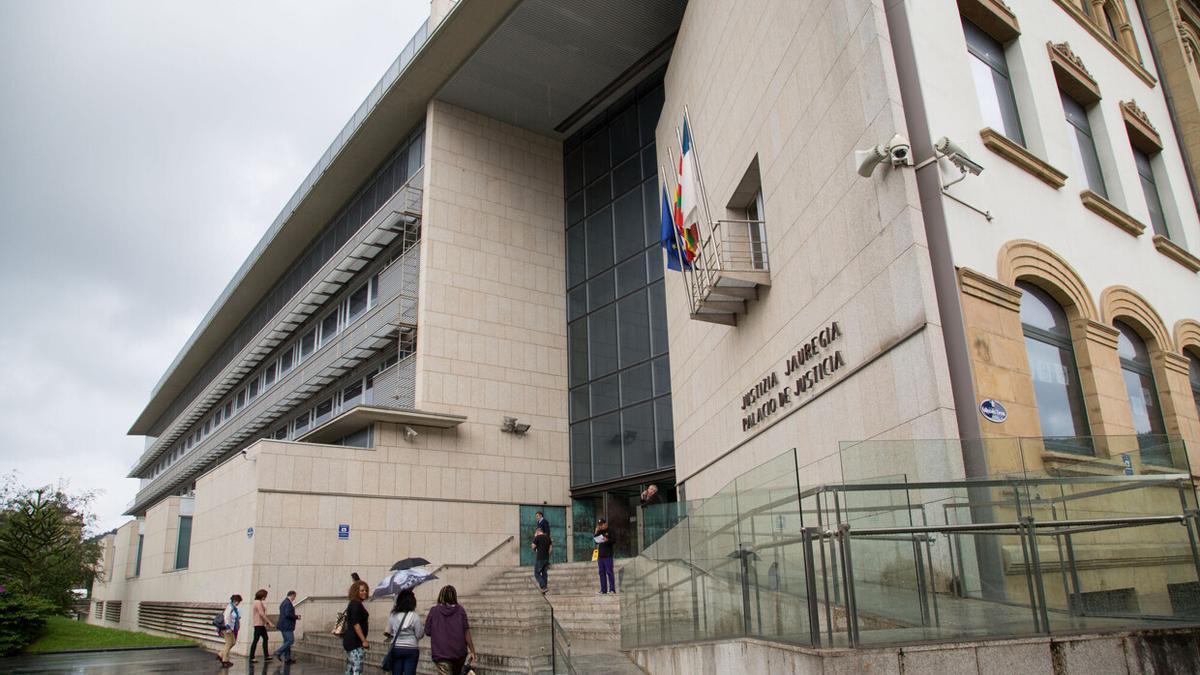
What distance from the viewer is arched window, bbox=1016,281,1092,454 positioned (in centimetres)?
1108

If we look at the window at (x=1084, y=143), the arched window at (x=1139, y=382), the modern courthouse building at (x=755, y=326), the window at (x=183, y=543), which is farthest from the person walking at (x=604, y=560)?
the window at (x=183, y=543)

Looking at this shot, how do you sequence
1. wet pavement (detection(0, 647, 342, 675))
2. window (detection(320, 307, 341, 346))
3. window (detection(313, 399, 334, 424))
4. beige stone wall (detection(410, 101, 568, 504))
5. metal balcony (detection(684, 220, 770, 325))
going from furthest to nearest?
1. window (detection(320, 307, 341, 346))
2. window (detection(313, 399, 334, 424))
3. beige stone wall (detection(410, 101, 568, 504))
4. wet pavement (detection(0, 647, 342, 675))
5. metal balcony (detection(684, 220, 770, 325))

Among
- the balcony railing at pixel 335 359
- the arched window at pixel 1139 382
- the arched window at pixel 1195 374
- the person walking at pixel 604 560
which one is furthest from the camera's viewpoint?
the balcony railing at pixel 335 359

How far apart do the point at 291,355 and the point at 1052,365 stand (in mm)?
32107

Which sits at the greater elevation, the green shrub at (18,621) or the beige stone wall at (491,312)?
the beige stone wall at (491,312)

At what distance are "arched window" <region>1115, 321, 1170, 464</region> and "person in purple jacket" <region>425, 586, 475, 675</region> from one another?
1010cm

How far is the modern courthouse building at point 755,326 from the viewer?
719cm

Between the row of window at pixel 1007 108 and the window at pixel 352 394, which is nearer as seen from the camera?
the row of window at pixel 1007 108

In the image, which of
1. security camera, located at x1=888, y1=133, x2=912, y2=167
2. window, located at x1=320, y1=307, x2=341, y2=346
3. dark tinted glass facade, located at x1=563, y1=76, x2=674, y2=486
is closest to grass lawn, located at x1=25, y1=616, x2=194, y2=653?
window, located at x1=320, y1=307, x2=341, y2=346

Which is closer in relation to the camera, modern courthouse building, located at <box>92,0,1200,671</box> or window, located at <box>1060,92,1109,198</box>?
modern courthouse building, located at <box>92,0,1200,671</box>

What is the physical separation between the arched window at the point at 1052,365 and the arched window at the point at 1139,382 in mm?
1539

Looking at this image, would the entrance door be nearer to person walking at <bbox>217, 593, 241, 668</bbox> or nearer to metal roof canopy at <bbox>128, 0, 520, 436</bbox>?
person walking at <bbox>217, 593, 241, 668</bbox>

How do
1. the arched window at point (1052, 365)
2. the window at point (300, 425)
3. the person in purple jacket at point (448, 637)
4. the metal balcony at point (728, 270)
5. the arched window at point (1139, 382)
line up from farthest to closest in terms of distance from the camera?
the window at point (300, 425) → the metal balcony at point (728, 270) → the arched window at point (1139, 382) → the arched window at point (1052, 365) → the person in purple jacket at point (448, 637)

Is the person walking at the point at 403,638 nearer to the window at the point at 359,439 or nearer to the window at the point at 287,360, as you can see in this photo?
the window at the point at 359,439
